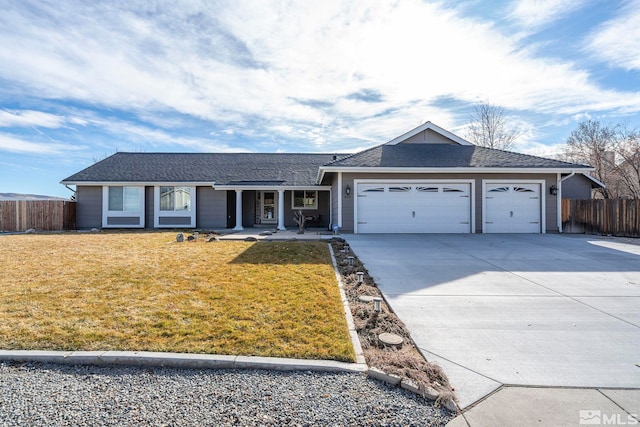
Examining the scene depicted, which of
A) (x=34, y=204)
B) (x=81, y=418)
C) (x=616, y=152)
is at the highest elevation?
(x=616, y=152)

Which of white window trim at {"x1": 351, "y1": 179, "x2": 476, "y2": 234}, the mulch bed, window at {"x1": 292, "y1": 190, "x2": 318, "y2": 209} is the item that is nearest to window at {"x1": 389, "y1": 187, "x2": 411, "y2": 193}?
white window trim at {"x1": 351, "y1": 179, "x2": 476, "y2": 234}

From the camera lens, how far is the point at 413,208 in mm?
12789

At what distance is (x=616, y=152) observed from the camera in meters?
24.5

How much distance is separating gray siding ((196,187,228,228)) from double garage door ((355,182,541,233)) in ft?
26.1

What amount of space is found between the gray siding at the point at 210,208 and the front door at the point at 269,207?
2.15 meters

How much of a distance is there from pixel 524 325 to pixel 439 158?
417 inches

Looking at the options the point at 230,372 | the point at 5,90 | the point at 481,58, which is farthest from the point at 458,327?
the point at 5,90

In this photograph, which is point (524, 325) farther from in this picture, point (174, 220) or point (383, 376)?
point (174, 220)

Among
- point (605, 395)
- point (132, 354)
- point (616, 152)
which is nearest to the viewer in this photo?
point (605, 395)

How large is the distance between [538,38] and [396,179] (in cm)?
699

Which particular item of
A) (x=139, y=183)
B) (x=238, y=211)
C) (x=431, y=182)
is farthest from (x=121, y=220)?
(x=431, y=182)

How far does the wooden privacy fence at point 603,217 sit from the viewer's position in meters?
12.2

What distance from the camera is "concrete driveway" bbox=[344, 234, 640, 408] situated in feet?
8.97

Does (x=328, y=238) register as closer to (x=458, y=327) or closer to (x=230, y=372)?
(x=458, y=327)
